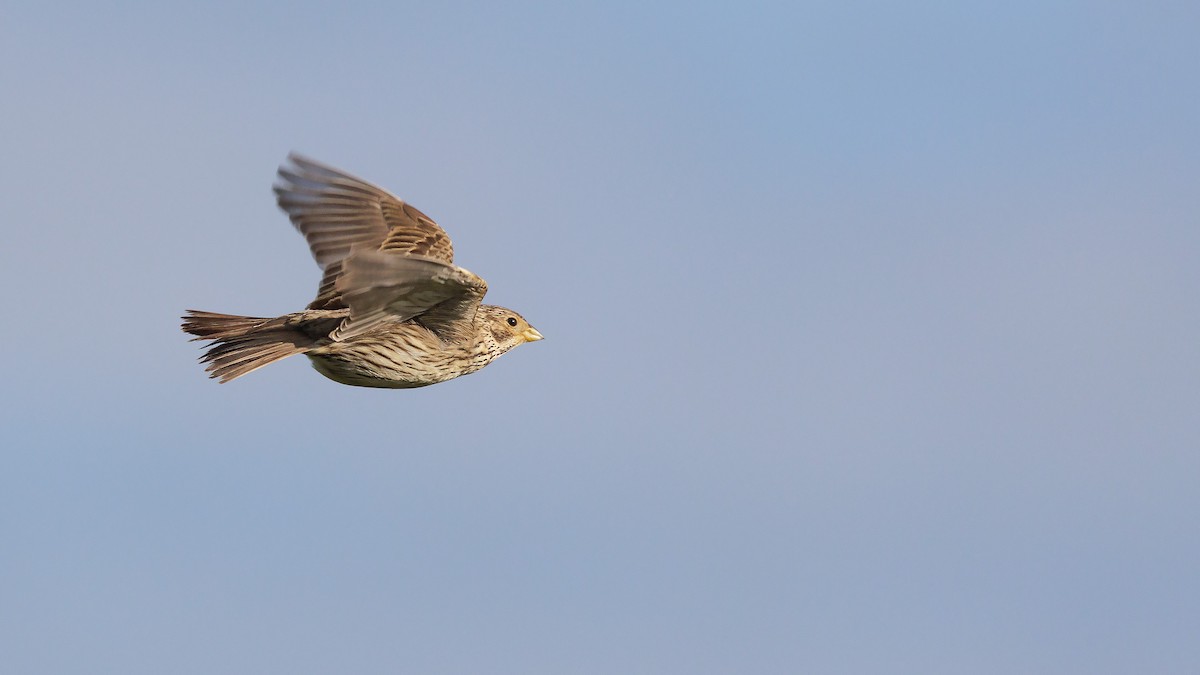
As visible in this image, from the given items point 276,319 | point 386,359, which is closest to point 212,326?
point 276,319

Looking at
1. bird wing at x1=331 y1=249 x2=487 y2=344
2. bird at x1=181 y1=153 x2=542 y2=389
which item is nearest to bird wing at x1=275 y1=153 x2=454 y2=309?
bird at x1=181 y1=153 x2=542 y2=389

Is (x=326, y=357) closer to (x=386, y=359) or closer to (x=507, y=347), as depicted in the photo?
(x=386, y=359)

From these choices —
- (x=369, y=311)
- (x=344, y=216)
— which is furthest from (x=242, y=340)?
(x=344, y=216)

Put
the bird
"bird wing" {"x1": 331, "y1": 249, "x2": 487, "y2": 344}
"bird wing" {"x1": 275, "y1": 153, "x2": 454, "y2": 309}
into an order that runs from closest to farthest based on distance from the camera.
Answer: "bird wing" {"x1": 331, "y1": 249, "x2": 487, "y2": 344}, the bird, "bird wing" {"x1": 275, "y1": 153, "x2": 454, "y2": 309}

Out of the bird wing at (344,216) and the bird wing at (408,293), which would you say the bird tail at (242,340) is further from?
the bird wing at (344,216)

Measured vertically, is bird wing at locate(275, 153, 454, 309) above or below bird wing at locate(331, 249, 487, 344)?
above

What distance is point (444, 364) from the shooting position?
14.2m

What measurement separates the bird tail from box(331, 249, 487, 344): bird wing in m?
0.43

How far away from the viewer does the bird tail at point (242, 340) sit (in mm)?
12977

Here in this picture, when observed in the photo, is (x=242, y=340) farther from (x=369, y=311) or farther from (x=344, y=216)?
(x=344, y=216)

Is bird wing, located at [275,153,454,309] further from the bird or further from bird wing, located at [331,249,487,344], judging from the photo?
bird wing, located at [331,249,487,344]

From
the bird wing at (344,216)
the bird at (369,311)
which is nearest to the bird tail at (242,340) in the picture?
the bird at (369,311)

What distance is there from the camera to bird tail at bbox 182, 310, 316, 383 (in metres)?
13.0

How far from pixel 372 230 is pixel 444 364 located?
Answer: 1.88 meters
